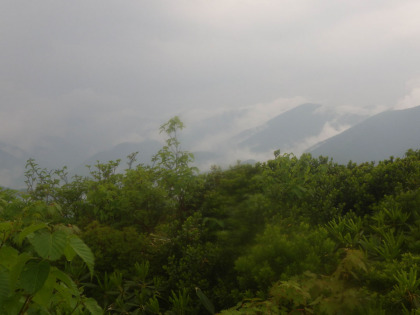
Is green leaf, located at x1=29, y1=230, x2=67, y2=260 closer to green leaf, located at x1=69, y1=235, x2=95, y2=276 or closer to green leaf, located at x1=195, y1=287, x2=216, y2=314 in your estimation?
green leaf, located at x1=69, y1=235, x2=95, y2=276

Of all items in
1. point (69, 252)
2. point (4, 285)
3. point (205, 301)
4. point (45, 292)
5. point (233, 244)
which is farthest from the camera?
point (233, 244)

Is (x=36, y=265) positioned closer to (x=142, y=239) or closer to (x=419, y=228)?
(x=142, y=239)

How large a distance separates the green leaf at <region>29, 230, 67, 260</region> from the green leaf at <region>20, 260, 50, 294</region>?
87 millimetres

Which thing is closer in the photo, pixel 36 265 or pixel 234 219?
pixel 36 265

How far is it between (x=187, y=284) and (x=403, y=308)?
8.52ft

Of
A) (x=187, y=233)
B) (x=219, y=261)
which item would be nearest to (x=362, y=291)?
(x=219, y=261)

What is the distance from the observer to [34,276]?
155cm

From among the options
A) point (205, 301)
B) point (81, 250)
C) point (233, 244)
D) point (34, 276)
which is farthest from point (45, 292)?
point (233, 244)

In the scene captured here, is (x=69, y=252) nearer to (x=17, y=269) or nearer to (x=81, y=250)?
(x=81, y=250)

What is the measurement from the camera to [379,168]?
5.43m

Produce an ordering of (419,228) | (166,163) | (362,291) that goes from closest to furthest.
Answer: (362,291) → (419,228) → (166,163)

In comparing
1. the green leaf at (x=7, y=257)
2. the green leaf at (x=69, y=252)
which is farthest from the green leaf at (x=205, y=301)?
the green leaf at (x=7, y=257)

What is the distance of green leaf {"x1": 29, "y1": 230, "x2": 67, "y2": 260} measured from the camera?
1.54m

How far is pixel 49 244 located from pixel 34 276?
176 millimetres
